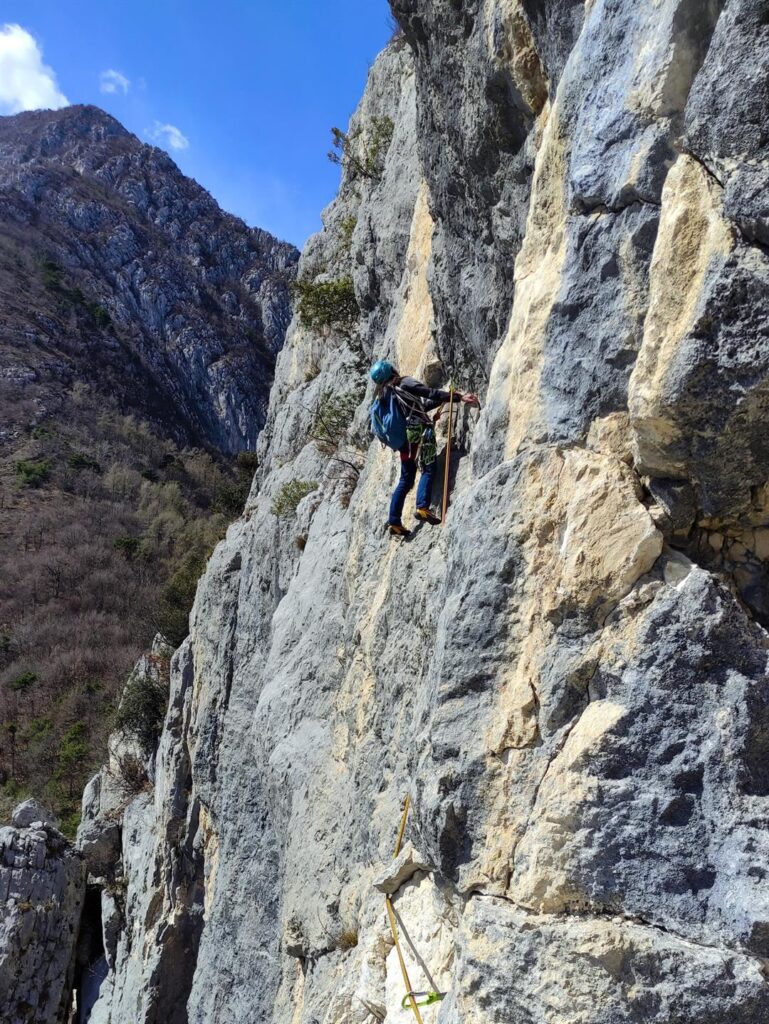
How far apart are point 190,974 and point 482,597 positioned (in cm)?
1154

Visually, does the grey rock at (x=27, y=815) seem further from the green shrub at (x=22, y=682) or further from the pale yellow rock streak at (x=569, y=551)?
the pale yellow rock streak at (x=569, y=551)

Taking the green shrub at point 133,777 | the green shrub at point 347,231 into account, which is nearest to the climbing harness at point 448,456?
the green shrub at point 347,231

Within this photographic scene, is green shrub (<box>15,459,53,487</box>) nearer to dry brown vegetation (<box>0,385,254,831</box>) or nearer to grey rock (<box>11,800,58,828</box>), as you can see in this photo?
dry brown vegetation (<box>0,385,254,831</box>)

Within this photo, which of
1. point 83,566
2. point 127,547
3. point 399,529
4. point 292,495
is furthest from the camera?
point 127,547

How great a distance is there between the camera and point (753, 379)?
3023mm

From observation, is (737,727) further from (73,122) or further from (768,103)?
(73,122)

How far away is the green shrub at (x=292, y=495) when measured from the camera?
36.4ft

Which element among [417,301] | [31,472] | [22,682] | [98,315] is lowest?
[22,682]

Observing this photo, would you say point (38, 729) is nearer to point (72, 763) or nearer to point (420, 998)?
point (72, 763)

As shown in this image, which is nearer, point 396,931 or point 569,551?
point 569,551

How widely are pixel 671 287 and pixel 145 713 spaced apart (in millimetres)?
17903

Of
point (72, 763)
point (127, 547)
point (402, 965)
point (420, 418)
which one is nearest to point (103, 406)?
point (127, 547)

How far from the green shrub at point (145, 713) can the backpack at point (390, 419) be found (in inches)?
557

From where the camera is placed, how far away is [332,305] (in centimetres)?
1256
